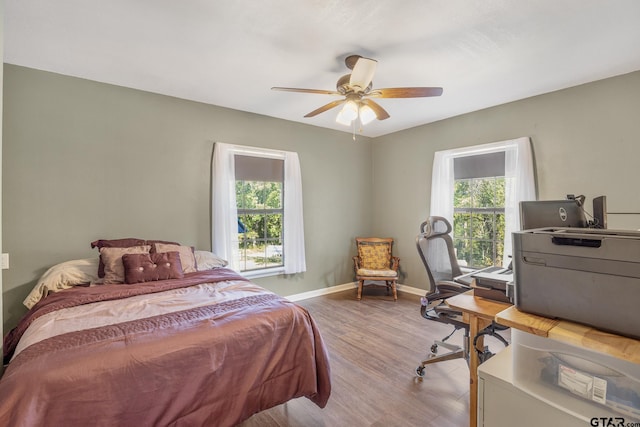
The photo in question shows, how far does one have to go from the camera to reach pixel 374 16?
1.90 meters

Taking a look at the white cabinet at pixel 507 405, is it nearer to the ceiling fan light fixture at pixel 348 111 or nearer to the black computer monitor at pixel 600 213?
the black computer monitor at pixel 600 213

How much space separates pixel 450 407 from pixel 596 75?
3274mm

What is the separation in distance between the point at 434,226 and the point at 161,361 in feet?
7.68

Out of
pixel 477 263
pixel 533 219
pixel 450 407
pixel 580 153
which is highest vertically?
pixel 580 153

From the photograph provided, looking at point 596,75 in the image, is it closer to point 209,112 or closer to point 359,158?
point 359,158

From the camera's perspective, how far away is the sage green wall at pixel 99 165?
2.53 metres

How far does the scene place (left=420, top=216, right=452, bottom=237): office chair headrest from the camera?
2.65m

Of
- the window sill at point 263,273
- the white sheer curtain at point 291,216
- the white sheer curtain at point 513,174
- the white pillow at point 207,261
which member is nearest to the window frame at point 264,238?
the window sill at point 263,273

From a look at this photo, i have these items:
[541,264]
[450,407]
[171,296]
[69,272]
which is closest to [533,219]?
[541,264]

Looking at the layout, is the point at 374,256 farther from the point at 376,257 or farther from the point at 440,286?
the point at 440,286

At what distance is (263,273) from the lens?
153 inches

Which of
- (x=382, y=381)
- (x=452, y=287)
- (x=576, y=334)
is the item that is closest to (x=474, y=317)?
(x=576, y=334)

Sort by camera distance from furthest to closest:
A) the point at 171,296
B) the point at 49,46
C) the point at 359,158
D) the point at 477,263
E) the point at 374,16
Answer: the point at 359,158 → the point at 477,263 → the point at 49,46 → the point at 171,296 → the point at 374,16

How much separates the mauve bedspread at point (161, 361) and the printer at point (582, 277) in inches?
50.4
